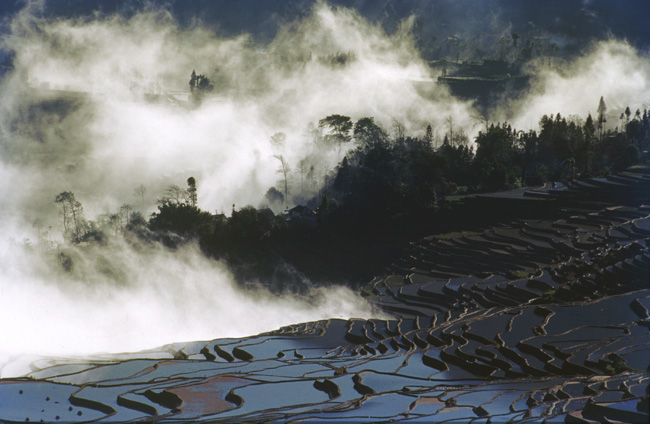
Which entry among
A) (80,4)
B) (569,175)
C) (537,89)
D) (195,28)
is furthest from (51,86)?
(569,175)

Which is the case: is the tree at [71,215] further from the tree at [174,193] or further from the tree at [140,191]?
the tree at [140,191]

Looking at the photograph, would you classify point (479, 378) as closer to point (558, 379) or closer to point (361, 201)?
point (558, 379)

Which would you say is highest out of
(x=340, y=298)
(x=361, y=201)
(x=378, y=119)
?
(x=378, y=119)

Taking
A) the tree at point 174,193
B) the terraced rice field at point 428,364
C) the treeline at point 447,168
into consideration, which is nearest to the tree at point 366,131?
the treeline at point 447,168

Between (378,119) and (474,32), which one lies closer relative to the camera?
(378,119)

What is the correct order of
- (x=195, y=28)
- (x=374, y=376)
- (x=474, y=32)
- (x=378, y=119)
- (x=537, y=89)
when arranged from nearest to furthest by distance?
(x=374, y=376) → (x=378, y=119) → (x=537, y=89) → (x=195, y=28) → (x=474, y=32)

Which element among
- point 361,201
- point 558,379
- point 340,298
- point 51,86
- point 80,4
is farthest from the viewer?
point 80,4

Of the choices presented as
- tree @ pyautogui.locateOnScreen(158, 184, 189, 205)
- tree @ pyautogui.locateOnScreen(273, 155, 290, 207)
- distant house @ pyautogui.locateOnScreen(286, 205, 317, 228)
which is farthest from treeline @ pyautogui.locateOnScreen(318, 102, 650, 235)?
tree @ pyautogui.locateOnScreen(158, 184, 189, 205)

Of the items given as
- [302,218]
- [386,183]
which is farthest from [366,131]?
[302,218]

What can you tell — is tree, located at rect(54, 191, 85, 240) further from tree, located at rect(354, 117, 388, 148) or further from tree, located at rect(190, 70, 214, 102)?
tree, located at rect(190, 70, 214, 102)
